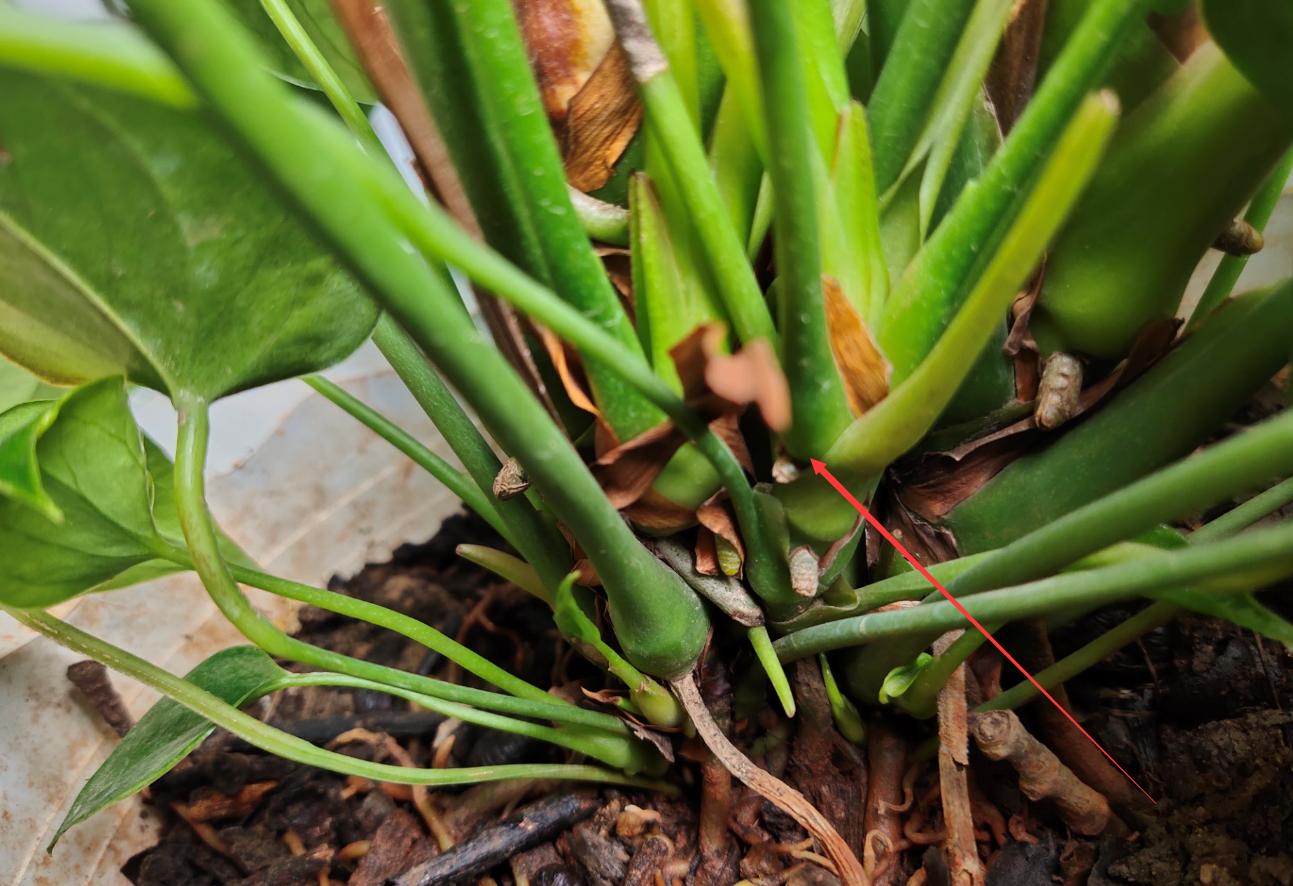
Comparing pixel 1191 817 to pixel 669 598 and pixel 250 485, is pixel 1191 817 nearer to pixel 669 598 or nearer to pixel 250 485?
pixel 669 598

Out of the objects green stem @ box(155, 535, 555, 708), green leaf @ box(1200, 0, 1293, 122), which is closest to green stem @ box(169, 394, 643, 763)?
green stem @ box(155, 535, 555, 708)

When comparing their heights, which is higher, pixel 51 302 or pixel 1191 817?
pixel 51 302

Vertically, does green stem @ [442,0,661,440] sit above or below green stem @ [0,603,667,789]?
above

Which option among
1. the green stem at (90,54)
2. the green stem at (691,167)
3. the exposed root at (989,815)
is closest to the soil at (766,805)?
the exposed root at (989,815)

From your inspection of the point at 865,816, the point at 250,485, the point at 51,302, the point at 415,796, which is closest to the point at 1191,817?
the point at 865,816

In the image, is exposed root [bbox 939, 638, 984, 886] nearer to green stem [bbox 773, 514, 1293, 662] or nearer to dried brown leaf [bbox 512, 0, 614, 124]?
green stem [bbox 773, 514, 1293, 662]

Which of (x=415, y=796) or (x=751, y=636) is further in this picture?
(x=415, y=796)
